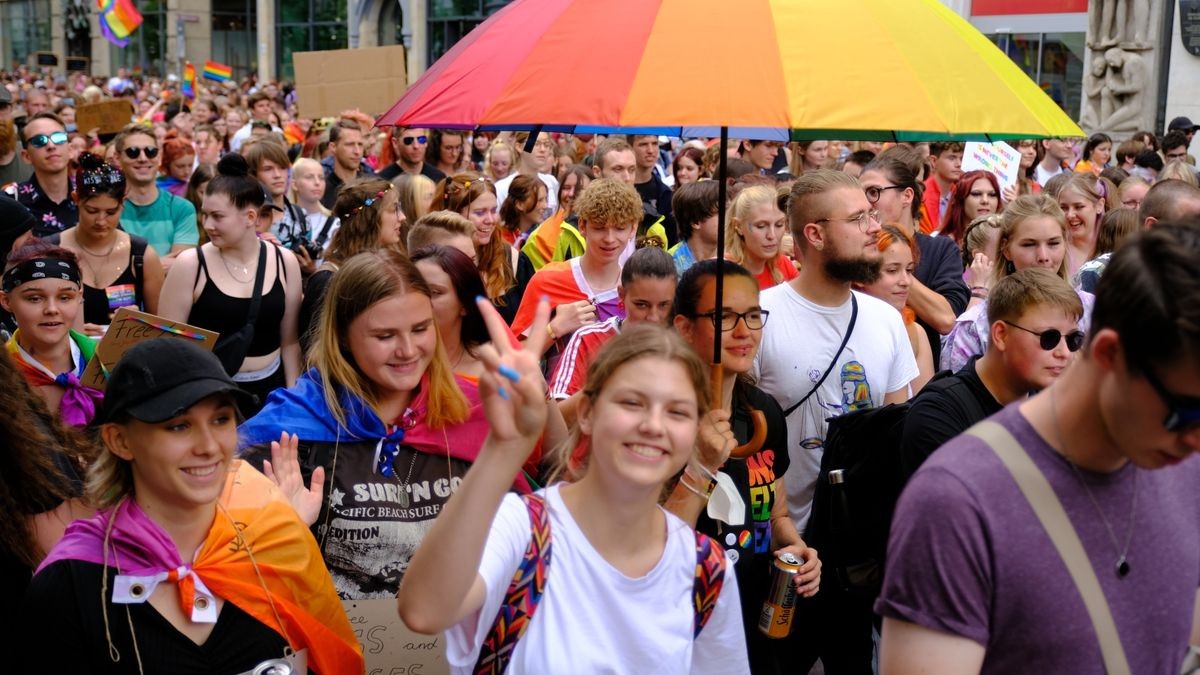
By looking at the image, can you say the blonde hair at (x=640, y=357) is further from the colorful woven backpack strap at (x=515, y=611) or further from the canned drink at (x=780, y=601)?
the canned drink at (x=780, y=601)

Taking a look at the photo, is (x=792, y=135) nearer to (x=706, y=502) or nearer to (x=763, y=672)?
(x=706, y=502)

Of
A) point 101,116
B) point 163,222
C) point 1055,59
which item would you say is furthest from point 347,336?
point 1055,59

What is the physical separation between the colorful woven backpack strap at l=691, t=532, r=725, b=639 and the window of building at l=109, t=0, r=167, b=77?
2010 inches

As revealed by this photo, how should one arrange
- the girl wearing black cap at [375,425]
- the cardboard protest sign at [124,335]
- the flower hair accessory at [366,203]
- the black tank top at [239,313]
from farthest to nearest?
1. the flower hair accessory at [366,203]
2. the black tank top at [239,313]
3. the cardboard protest sign at [124,335]
4. the girl wearing black cap at [375,425]

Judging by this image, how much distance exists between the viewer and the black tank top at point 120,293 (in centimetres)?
663

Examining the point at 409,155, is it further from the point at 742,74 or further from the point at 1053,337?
the point at 742,74

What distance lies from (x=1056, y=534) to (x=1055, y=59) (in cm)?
2262

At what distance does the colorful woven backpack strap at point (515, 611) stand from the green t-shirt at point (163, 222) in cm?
670

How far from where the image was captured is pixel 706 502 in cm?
370

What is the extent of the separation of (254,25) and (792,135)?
48.0m

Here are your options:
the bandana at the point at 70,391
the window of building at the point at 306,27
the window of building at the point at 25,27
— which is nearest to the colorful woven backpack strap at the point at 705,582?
the bandana at the point at 70,391

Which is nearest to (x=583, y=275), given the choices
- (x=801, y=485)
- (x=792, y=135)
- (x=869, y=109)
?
(x=801, y=485)

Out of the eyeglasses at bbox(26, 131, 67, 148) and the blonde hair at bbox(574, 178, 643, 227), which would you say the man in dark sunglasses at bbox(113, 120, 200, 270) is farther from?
the blonde hair at bbox(574, 178, 643, 227)

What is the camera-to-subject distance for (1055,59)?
23.0 metres
